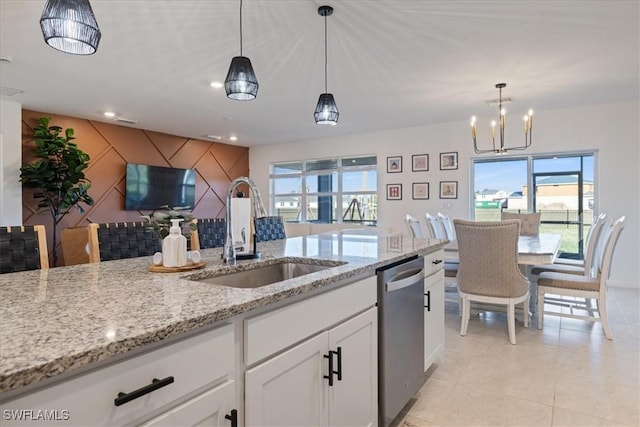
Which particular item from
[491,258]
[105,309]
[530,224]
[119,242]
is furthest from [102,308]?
[530,224]

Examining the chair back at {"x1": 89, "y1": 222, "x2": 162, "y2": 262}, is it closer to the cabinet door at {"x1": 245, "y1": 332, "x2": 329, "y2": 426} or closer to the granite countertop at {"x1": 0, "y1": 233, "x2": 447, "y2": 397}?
the granite countertop at {"x1": 0, "y1": 233, "x2": 447, "y2": 397}

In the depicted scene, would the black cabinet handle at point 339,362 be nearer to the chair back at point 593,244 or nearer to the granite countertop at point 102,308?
the granite countertop at point 102,308

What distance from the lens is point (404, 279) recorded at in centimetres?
182

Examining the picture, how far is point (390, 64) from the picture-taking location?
3.53 meters

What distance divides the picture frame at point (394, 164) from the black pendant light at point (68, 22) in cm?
557

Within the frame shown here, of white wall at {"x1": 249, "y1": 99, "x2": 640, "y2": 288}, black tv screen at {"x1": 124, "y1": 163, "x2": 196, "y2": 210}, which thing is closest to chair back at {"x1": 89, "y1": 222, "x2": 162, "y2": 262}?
white wall at {"x1": 249, "y1": 99, "x2": 640, "y2": 288}

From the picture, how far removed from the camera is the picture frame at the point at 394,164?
6.59 metres

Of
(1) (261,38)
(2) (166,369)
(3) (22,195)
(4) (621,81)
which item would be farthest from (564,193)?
(3) (22,195)

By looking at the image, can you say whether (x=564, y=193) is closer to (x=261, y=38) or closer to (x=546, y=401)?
(x=546, y=401)

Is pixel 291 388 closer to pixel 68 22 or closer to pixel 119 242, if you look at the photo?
pixel 119 242

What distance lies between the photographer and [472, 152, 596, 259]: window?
210 inches

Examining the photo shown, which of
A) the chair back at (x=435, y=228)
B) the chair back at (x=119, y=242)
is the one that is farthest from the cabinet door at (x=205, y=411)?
the chair back at (x=435, y=228)

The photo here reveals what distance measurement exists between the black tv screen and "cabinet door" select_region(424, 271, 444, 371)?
18.3ft

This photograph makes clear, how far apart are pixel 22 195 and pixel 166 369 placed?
590 cm
